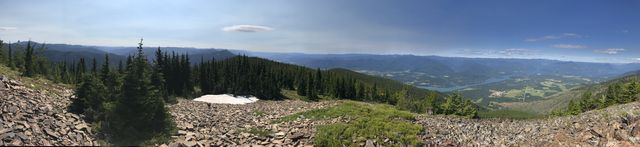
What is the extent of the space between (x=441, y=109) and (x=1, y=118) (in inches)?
2803

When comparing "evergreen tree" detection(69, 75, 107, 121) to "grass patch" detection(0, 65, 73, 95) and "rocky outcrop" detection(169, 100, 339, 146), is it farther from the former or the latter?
"grass patch" detection(0, 65, 73, 95)

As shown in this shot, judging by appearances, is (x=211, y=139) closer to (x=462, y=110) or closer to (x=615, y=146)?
(x=615, y=146)

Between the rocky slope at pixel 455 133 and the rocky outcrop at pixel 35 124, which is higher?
the rocky outcrop at pixel 35 124

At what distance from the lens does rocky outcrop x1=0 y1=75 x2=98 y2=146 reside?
14.3 metres

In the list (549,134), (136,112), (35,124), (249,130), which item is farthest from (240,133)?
(549,134)

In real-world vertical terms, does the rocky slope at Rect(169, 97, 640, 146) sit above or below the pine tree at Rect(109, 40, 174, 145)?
below

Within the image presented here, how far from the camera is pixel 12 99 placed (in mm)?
19484

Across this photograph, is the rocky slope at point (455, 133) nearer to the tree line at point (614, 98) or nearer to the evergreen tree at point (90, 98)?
the evergreen tree at point (90, 98)

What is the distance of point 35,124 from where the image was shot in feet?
53.2

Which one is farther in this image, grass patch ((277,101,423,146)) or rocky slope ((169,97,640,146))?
grass patch ((277,101,423,146))

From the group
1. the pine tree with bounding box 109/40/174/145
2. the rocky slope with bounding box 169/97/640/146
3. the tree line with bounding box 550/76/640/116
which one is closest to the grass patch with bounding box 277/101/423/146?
the rocky slope with bounding box 169/97/640/146

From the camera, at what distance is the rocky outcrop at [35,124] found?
14297 mm

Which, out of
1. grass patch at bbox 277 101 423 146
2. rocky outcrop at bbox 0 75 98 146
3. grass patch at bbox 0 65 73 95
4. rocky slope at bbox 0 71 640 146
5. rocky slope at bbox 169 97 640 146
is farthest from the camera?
grass patch at bbox 0 65 73 95

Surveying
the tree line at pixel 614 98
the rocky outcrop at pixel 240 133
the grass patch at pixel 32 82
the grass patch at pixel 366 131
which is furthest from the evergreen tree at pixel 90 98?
the tree line at pixel 614 98
